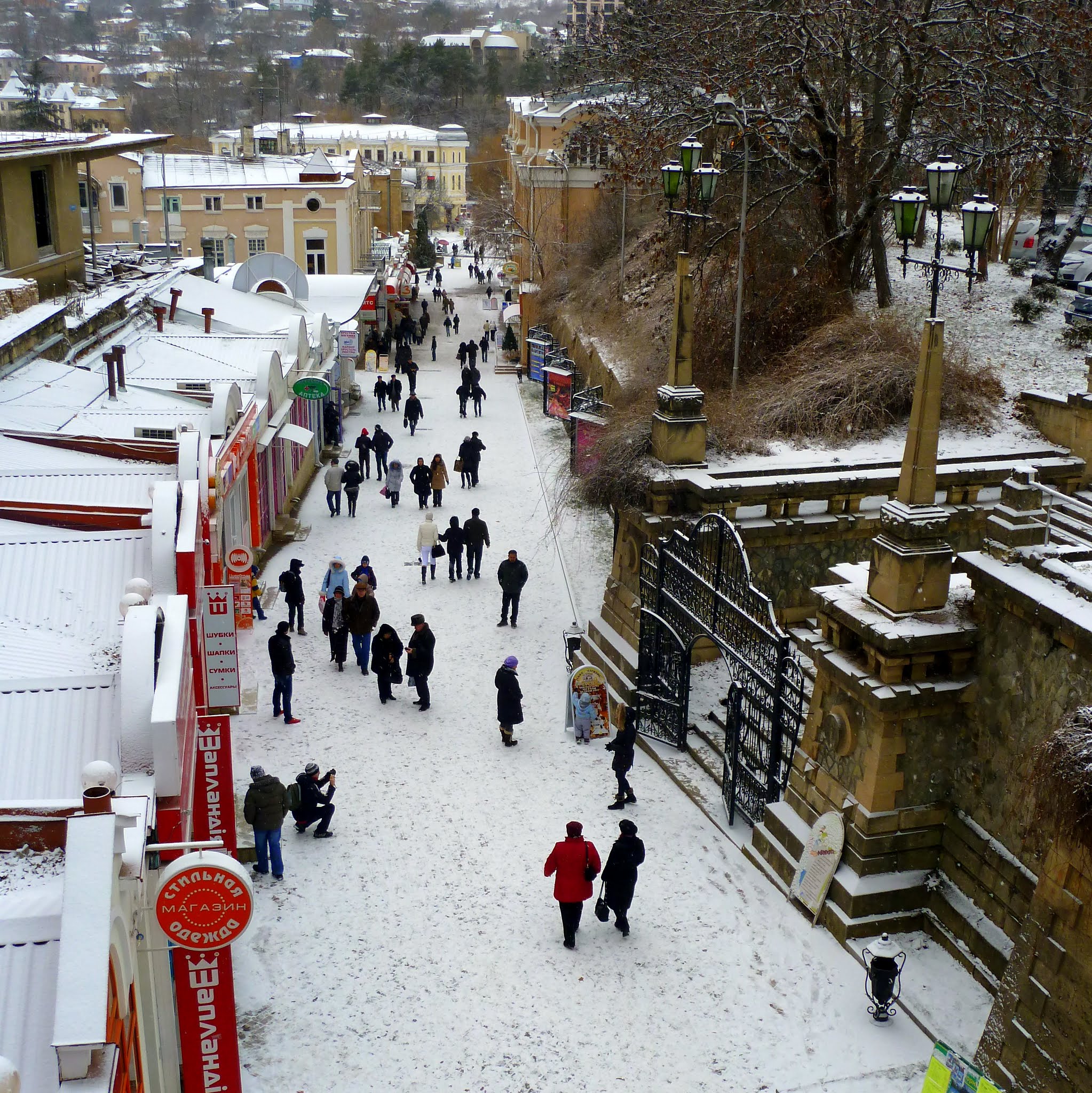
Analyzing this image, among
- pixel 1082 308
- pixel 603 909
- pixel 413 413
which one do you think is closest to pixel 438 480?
pixel 413 413

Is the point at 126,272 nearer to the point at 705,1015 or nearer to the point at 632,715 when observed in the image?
the point at 632,715

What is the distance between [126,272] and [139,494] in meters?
16.7

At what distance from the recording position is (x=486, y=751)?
1323 cm

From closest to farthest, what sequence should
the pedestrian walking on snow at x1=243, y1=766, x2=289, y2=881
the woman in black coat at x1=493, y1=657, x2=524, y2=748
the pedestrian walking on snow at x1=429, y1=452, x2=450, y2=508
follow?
the pedestrian walking on snow at x1=243, y1=766, x2=289, y2=881
the woman in black coat at x1=493, y1=657, x2=524, y2=748
the pedestrian walking on snow at x1=429, y1=452, x2=450, y2=508

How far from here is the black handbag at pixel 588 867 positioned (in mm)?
A: 9812

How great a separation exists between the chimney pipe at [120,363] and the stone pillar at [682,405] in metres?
8.09

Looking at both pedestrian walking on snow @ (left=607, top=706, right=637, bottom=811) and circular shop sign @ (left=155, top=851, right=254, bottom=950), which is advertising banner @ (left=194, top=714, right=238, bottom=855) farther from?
pedestrian walking on snow @ (left=607, top=706, right=637, bottom=811)

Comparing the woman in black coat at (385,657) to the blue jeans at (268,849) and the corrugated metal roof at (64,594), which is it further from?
the corrugated metal roof at (64,594)

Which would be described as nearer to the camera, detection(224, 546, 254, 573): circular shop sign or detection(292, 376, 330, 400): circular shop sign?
detection(224, 546, 254, 573): circular shop sign

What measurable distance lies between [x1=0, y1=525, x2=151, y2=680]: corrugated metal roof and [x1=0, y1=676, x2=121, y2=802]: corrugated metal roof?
12.3 inches

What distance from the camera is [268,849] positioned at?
35.3 ft

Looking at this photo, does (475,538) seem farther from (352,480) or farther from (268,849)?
(268,849)

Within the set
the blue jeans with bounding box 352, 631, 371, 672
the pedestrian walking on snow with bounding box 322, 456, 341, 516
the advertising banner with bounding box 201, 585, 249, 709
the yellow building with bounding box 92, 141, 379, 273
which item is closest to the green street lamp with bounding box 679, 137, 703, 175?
the blue jeans with bounding box 352, 631, 371, 672

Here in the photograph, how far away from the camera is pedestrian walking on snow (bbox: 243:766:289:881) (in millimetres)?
10453
